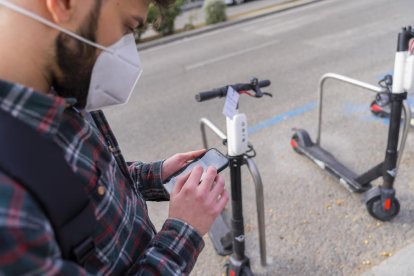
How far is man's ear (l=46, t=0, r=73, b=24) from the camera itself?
2.82ft

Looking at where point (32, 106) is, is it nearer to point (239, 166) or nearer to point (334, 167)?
point (239, 166)

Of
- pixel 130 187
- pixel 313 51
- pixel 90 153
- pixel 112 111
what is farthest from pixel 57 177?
pixel 313 51

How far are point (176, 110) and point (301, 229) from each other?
9.41ft

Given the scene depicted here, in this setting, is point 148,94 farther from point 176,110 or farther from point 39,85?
point 39,85

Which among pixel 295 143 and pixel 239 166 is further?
pixel 295 143

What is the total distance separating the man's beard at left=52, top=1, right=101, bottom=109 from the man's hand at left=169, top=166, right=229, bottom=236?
399mm

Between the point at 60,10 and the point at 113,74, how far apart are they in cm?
33

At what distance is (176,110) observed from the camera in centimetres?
522

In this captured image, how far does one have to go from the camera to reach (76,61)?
38.5 inches

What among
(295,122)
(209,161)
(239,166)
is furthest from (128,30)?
(295,122)

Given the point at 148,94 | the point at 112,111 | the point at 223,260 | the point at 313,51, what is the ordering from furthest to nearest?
the point at 313,51, the point at 148,94, the point at 112,111, the point at 223,260

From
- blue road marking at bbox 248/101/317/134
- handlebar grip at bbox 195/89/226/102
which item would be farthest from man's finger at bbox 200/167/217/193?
blue road marking at bbox 248/101/317/134

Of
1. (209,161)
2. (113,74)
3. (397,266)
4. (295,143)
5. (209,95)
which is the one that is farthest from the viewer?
(295,143)

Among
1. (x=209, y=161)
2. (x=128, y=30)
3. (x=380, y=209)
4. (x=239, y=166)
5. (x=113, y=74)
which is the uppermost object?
(x=128, y=30)
